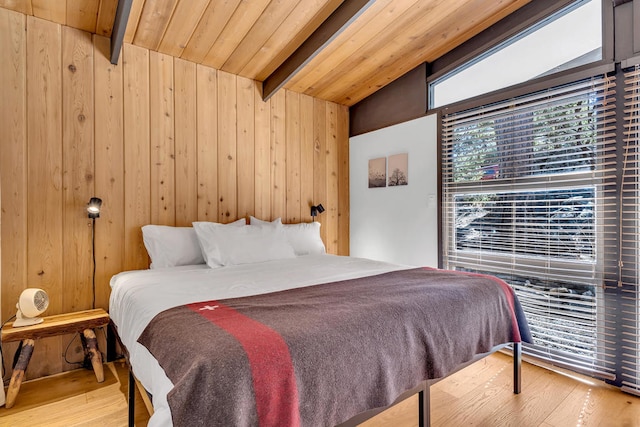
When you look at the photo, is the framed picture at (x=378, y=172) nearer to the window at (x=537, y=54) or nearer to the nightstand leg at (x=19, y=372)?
the window at (x=537, y=54)

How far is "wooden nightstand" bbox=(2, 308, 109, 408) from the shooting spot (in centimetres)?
196

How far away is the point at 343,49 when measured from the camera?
297cm

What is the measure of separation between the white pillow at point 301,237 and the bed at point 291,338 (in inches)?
35.9

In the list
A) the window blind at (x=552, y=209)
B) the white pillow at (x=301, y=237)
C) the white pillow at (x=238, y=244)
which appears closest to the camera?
the window blind at (x=552, y=209)

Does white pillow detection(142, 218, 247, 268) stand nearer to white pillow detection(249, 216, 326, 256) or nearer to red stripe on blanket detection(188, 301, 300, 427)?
white pillow detection(249, 216, 326, 256)

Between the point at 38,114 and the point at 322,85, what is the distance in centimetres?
→ 245

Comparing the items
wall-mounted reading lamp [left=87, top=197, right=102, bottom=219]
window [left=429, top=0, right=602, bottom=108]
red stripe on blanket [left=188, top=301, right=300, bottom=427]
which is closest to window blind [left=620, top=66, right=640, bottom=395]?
window [left=429, top=0, right=602, bottom=108]

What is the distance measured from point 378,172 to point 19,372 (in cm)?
331

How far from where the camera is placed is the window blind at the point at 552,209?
7.10ft

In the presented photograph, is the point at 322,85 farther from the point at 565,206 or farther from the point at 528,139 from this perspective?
the point at 565,206

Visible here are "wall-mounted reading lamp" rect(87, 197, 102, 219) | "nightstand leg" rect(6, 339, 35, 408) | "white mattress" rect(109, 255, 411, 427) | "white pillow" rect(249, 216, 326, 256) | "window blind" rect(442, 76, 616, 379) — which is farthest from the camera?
"white pillow" rect(249, 216, 326, 256)

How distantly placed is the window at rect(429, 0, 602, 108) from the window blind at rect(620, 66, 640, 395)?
37 cm

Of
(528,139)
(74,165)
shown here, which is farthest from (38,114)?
(528,139)

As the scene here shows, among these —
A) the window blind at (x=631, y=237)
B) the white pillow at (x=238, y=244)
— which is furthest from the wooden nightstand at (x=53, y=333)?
the window blind at (x=631, y=237)
